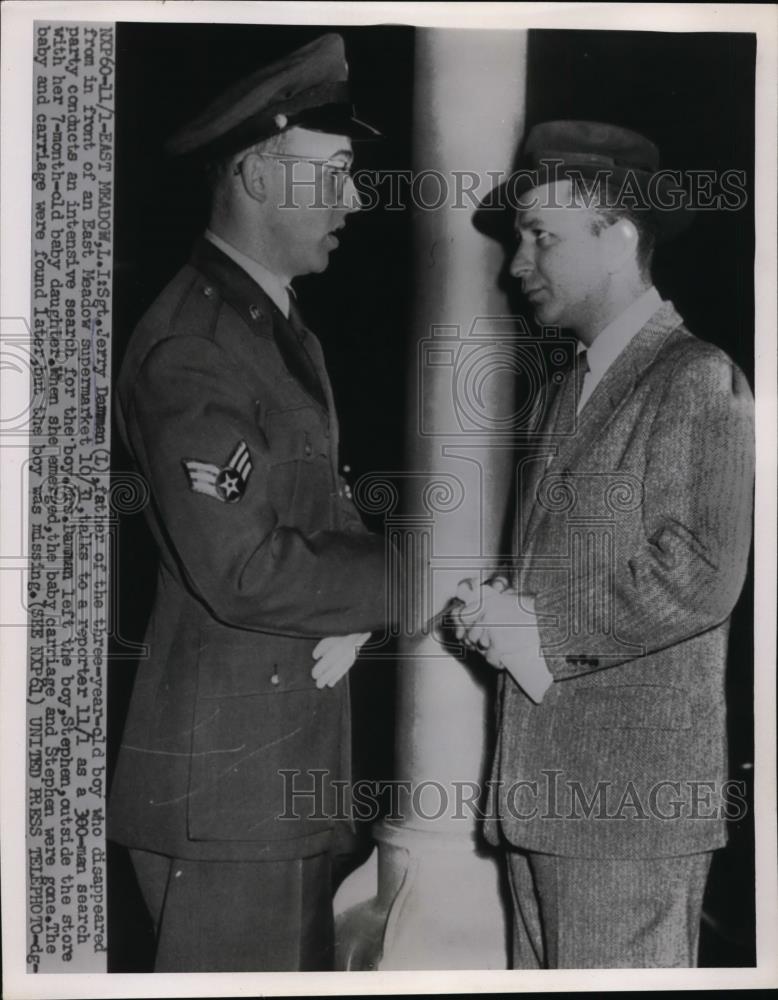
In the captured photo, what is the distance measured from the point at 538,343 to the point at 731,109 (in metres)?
0.58

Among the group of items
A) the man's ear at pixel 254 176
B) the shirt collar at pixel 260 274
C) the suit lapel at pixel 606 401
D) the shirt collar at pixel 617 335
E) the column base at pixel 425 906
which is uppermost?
the man's ear at pixel 254 176

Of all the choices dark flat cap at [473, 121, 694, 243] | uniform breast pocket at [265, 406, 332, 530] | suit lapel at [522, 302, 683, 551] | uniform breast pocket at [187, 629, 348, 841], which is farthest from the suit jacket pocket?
dark flat cap at [473, 121, 694, 243]

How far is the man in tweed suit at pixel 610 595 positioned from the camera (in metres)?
2.08

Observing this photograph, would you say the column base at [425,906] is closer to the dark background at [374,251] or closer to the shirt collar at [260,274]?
the dark background at [374,251]

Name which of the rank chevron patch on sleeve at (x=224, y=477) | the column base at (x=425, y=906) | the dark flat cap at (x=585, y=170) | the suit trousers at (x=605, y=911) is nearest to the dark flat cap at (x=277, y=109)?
the dark flat cap at (x=585, y=170)

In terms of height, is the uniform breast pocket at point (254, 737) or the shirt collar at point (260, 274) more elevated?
the shirt collar at point (260, 274)

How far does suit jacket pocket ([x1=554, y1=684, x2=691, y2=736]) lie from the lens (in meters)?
2.07

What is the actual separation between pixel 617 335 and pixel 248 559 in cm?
77

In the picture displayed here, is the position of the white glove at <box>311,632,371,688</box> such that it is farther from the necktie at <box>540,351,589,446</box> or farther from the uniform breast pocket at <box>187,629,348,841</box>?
the necktie at <box>540,351,589,446</box>

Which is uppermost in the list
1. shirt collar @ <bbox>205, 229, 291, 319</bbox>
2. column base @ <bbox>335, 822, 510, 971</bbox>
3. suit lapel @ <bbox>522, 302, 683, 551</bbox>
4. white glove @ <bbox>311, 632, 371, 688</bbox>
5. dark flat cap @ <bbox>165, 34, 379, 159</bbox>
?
dark flat cap @ <bbox>165, 34, 379, 159</bbox>

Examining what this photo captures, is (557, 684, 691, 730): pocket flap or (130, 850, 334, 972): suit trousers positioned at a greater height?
(557, 684, 691, 730): pocket flap

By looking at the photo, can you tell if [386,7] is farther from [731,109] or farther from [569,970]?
[569,970]

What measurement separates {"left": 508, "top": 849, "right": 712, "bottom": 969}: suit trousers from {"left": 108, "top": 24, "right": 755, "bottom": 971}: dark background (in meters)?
0.06

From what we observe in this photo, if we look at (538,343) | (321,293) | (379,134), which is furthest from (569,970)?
(379,134)
